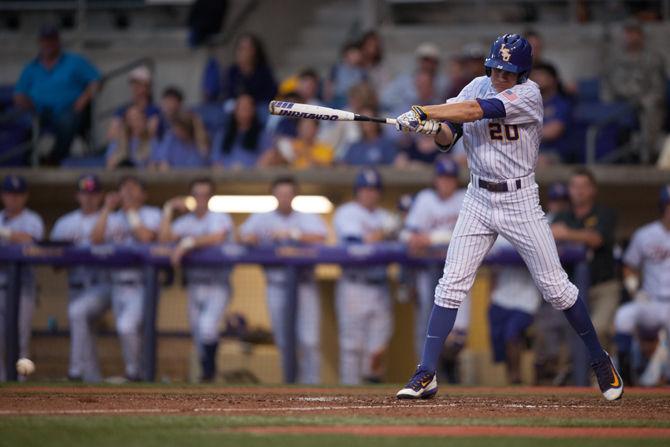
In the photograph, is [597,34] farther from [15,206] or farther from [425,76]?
[15,206]

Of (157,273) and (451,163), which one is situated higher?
(451,163)

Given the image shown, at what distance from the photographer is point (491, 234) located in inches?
244

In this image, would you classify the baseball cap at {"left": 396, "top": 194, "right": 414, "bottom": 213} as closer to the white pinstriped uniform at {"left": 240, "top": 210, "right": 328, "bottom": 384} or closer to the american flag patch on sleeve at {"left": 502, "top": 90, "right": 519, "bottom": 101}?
the white pinstriped uniform at {"left": 240, "top": 210, "right": 328, "bottom": 384}

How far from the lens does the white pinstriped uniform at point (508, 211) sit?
606 cm

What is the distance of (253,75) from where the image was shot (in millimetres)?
11891

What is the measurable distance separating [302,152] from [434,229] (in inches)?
79.4

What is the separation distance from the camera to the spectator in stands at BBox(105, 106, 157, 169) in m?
11.5

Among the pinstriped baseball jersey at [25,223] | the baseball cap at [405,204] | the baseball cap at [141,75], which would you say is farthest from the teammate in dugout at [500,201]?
the baseball cap at [141,75]

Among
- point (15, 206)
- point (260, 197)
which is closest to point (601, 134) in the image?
Answer: point (260, 197)

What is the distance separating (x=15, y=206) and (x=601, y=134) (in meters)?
5.19

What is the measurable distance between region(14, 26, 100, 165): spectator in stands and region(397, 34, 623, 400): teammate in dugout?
22.2 feet

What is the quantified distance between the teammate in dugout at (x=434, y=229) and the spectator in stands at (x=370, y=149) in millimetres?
1207

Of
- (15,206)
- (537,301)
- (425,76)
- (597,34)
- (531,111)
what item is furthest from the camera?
(597,34)

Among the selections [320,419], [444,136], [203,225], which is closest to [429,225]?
[203,225]
